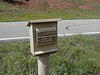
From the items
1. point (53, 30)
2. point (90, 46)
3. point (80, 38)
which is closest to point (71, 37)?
point (80, 38)

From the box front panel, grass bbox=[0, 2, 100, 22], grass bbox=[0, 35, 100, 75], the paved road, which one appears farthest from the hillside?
the box front panel

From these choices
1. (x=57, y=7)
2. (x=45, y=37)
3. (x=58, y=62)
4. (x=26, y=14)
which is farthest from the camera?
(x=57, y=7)

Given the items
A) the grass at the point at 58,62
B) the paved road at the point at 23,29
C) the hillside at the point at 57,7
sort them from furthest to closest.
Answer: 1. the hillside at the point at 57,7
2. the paved road at the point at 23,29
3. the grass at the point at 58,62

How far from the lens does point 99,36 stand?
745 cm

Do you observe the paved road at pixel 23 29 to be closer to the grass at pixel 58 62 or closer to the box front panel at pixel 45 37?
the grass at pixel 58 62

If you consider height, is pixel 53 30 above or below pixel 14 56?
above

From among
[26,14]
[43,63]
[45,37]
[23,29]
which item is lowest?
[26,14]

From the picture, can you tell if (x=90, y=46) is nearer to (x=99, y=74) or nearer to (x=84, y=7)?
(x=99, y=74)

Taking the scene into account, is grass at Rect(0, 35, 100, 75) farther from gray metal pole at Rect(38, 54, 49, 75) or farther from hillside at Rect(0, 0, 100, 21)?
hillside at Rect(0, 0, 100, 21)

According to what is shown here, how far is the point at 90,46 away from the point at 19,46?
228 centimetres

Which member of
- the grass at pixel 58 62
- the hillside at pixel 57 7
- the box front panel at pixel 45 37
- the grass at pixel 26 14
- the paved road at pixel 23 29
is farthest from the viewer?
the hillside at pixel 57 7

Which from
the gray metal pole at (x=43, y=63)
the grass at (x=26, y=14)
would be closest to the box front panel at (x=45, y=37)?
the gray metal pole at (x=43, y=63)

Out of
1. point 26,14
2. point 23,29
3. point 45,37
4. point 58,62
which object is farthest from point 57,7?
point 45,37

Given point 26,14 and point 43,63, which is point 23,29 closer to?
point 26,14
